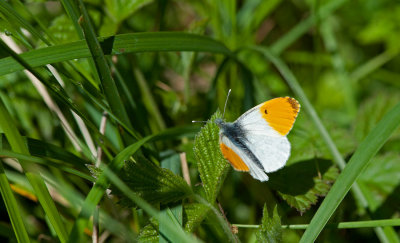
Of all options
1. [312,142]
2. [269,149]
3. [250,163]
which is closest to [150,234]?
[250,163]

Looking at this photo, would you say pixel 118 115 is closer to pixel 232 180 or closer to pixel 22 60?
pixel 22 60

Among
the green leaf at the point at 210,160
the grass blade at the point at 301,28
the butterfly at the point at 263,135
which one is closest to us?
the green leaf at the point at 210,160

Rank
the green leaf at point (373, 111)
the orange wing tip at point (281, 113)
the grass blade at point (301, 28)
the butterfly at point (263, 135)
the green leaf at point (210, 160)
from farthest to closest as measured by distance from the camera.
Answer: the grass blade at point (301, 28), the green leaf at point (373, 111), the orange wing tip at point (281, 113), the butterfly at point (263, 135), the green leaf at point (210, 160)

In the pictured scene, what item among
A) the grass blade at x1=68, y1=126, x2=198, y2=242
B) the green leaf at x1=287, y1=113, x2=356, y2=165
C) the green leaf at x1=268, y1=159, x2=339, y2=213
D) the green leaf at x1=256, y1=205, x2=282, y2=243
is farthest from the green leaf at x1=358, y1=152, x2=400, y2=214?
the grass blade at x1=68, y1=126, x2=198, y2=242

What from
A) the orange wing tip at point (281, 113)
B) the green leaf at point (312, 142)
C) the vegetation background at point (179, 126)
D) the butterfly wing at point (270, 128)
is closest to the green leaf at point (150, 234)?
the vegetation background at point (179, 126)

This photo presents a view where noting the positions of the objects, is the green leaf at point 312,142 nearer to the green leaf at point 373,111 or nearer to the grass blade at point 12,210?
the green leaf at point 373,111

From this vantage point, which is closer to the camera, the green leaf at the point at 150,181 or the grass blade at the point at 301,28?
the green leaf at the point at 150,181
